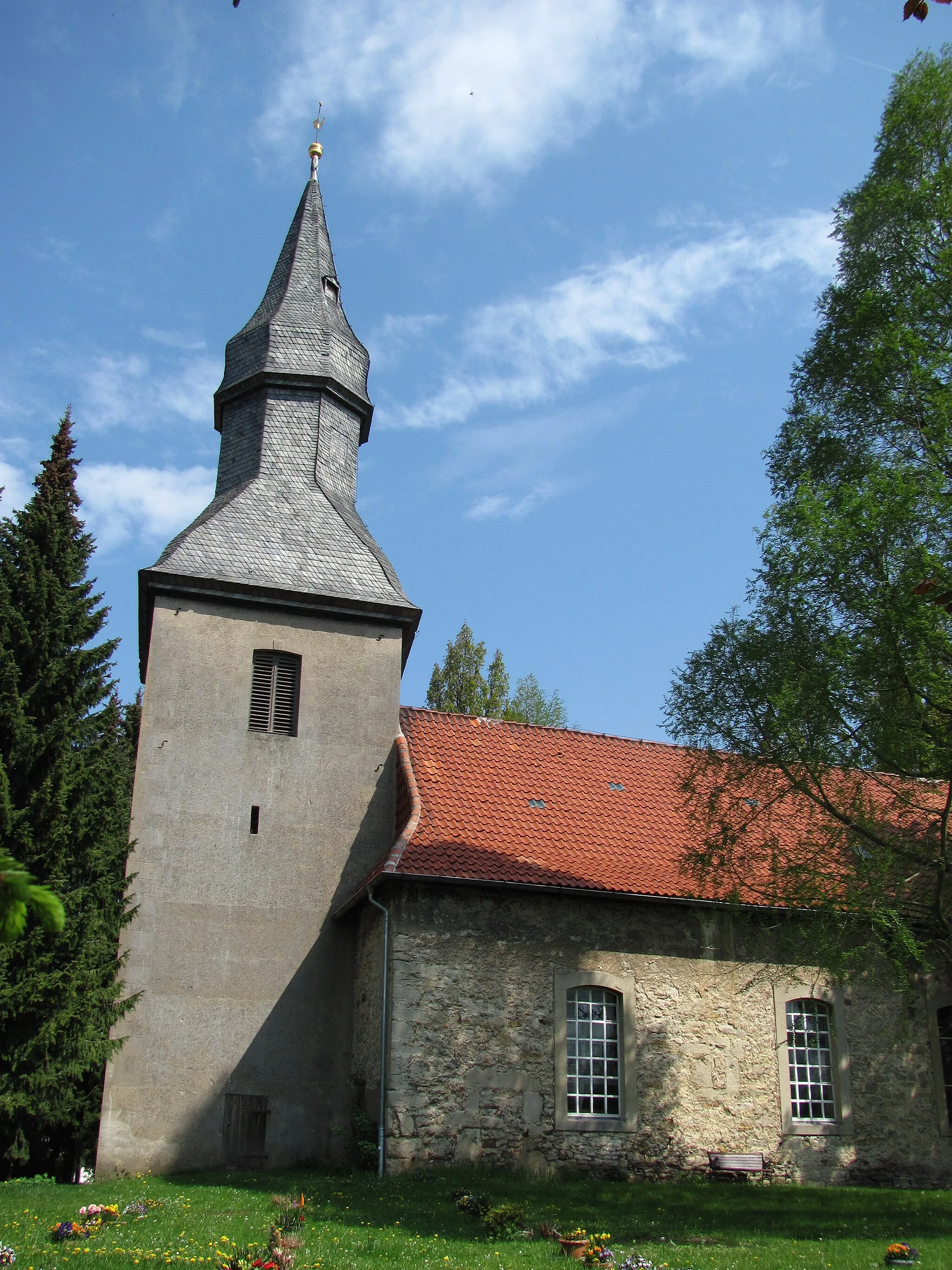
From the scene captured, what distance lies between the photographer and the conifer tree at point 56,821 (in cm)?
1366

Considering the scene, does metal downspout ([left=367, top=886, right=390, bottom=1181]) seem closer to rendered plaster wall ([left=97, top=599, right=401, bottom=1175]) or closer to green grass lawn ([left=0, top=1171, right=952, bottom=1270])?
green grass lawn ([left=0, top=1171, right=952, bottom=1270])

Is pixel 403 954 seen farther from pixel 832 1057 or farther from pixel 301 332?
pixel 301 332

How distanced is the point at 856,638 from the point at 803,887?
2789mm

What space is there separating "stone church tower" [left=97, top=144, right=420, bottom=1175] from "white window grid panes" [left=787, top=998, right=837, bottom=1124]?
6.22m

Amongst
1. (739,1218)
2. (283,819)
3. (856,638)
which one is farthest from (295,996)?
(856,638)

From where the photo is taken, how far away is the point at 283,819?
16203mm

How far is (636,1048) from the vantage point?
48.1 ft

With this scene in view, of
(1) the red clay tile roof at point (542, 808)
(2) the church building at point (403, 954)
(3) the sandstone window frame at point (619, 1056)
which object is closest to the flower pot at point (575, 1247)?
(2) the church building at point (403, 954)

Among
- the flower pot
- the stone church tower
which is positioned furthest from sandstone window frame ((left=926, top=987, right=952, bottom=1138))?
the flower pot

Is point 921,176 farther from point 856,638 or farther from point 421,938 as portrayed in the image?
point 421,938

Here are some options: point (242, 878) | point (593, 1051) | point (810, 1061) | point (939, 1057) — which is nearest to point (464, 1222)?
point (593, 1051)

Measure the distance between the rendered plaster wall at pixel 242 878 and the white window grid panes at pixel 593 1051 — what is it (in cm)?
320

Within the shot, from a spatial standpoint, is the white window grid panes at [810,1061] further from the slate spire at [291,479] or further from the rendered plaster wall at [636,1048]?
the slate spire at [291,479]

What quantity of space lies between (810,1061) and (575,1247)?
304 inches
